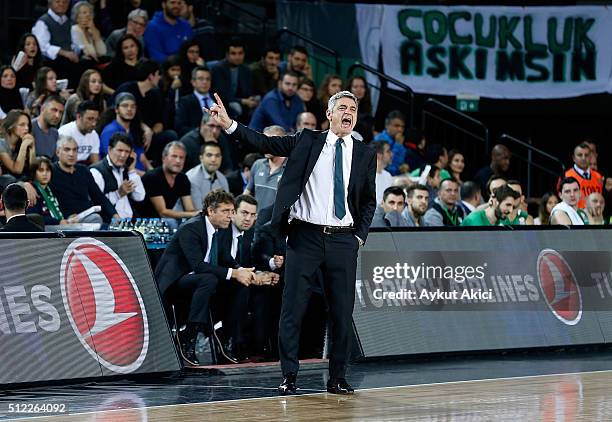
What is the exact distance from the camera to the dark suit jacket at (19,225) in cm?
1105

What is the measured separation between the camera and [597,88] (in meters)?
21.5

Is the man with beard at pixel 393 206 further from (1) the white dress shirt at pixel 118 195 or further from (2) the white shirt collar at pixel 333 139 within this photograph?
(2) the white shirt collar at pixel 333 139

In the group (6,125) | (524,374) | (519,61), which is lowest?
(524,374)

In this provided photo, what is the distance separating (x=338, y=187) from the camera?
991 centimetres

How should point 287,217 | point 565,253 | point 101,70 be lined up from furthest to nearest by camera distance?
point 101,70
point 565,253
point 287,217

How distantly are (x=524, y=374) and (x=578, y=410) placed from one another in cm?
227

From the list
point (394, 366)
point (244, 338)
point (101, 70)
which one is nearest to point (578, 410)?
point (394, 366)

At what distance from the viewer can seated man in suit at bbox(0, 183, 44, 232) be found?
11.1 meters

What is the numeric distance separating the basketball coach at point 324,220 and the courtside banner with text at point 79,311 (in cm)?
141

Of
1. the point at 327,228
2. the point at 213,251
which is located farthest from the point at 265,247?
the point at 327,228

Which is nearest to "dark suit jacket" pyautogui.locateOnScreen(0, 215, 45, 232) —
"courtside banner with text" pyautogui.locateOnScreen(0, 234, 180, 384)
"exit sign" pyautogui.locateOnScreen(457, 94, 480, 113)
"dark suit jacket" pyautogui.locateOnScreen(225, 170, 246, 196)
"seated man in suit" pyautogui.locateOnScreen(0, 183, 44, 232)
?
"seated man in suit" pyautogui.locateOnScreen(0, 183, 44, 232)

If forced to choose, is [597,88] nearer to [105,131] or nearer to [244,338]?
[105,131]

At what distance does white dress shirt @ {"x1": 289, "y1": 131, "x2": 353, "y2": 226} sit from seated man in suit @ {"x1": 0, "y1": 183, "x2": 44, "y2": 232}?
2490mm

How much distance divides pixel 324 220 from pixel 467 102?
1192 centimetres
